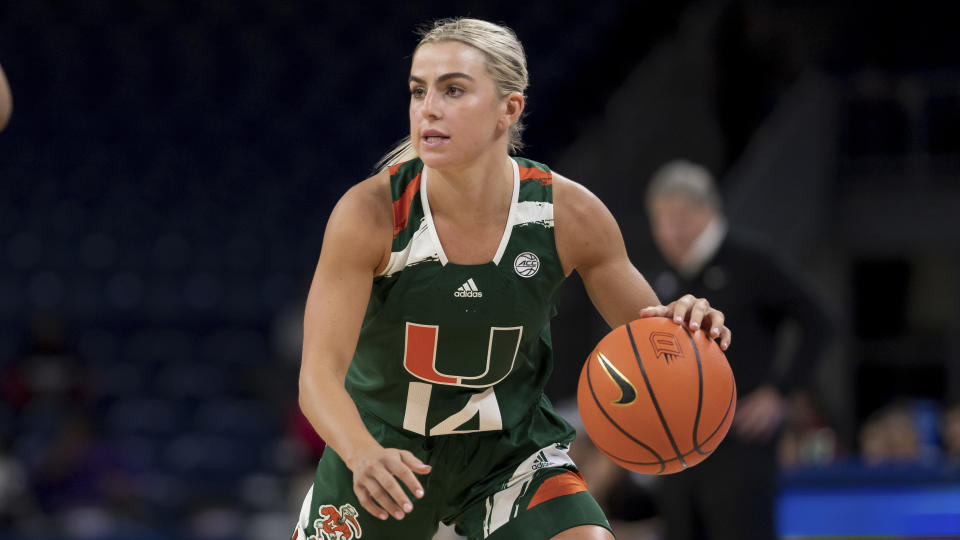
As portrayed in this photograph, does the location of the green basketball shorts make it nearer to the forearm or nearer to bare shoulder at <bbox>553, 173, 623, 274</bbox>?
the forearm

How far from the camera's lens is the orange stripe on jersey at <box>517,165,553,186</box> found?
307 cm

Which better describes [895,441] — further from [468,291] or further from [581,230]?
[468,291]

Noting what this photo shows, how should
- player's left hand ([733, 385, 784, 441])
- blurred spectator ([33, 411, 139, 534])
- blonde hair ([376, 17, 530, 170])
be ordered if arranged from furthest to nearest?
blurred spectator ([33, 411, 139, 534]) < player's left hand ([733, 385, 784, 441]) < blonde hair ([376, 17, 530, 170])

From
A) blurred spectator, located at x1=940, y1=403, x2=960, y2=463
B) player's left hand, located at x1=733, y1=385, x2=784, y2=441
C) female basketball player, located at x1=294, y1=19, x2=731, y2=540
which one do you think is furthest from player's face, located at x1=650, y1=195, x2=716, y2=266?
blurred spectator, located at x1=940, y1=403, x2=960, y2=463

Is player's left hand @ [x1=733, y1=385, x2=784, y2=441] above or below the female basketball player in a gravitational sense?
below

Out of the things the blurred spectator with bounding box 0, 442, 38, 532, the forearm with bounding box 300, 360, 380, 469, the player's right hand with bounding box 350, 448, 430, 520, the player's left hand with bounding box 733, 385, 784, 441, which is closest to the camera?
the player's right hand with bounding box 350, 448, 430, 520

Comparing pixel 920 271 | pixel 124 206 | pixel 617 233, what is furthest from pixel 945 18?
pixel 617 233

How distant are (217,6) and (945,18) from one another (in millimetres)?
7475

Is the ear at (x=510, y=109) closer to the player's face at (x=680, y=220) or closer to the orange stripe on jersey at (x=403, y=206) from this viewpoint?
the orange stripe on jersey at (x=403, y=206)

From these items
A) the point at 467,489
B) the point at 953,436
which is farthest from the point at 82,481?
the point at 467,489

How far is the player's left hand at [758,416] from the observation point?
16.1 ft

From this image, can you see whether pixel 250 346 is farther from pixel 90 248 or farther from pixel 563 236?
pixel 563 236

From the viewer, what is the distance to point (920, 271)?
11.9 metres

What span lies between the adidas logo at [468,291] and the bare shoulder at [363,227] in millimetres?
191
